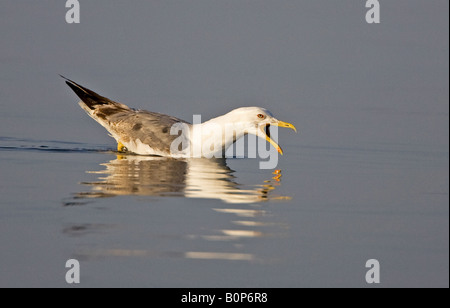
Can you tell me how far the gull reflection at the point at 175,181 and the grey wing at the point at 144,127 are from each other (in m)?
0.41

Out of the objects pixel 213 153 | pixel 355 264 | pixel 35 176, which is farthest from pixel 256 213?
pixel 213 153

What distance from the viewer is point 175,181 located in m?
12.0

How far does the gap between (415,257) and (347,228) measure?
4.12 feet

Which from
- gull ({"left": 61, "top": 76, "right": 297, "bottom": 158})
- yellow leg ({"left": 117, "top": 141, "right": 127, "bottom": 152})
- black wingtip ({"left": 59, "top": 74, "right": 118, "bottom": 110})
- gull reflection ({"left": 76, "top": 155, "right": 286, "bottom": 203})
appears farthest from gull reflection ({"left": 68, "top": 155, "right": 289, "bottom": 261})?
black wingtip ({"left": 59, "top": 74, "right": 118, "bottom": 110})

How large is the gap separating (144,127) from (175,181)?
11.2ft

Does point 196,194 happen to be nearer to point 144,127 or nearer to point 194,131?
point 194,131

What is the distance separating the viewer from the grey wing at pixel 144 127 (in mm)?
14867

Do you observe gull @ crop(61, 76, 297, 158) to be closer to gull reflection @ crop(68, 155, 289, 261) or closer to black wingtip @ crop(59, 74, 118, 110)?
gull reflection @ crop(68, 155, 289, 261)

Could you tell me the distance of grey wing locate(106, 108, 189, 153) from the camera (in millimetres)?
14867

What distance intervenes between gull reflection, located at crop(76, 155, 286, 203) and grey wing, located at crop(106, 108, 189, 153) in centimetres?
41

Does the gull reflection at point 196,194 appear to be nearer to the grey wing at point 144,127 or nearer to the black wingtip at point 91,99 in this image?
the grey wing at point 144,127

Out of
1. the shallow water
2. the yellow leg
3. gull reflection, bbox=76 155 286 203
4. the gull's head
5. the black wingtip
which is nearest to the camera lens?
the shallow water

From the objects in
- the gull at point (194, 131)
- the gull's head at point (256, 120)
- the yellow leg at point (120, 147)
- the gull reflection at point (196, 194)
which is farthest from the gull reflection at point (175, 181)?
the yellow leg at point (120, 147)

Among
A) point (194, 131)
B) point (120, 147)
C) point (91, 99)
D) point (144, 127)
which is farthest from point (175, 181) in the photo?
point (91, 99)
